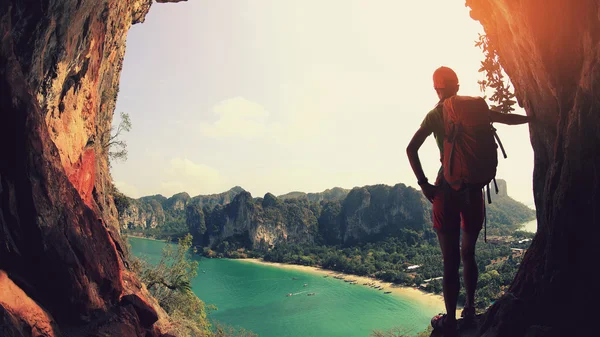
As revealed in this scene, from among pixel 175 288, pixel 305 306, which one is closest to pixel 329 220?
pixel 305 306

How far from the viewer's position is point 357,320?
4534 centimetres

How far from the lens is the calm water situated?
4225 cm

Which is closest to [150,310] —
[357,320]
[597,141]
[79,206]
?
[79,206]

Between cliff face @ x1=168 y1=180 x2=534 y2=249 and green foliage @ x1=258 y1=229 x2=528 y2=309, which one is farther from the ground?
cliff face @ x1=168 y1=180 x2=534 y2=249

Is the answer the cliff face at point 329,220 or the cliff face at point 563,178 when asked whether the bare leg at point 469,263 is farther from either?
the cliff face at point 329,220

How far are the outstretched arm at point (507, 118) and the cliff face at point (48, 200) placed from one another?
595 centimetres

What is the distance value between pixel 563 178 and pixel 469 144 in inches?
31.5

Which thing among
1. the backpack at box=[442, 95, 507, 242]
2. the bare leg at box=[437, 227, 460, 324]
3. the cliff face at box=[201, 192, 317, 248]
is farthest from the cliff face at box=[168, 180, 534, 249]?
the backpack at box=[442, 95, 507, 242]

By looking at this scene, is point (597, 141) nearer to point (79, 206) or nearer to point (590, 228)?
point (590, 228)

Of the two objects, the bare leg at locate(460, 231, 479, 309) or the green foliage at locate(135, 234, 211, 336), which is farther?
the green foliage at locate(135, 234, 211, 336)

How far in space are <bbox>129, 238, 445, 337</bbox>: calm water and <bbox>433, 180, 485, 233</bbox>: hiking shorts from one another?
40799 mm

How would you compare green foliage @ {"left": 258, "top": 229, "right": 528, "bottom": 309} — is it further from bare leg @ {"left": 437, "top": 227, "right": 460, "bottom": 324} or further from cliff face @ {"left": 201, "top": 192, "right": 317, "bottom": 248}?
bare leg @ {"left": 437, "top": 227, "right": 460, "bottom": 324}

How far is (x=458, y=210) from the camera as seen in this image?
313 cm

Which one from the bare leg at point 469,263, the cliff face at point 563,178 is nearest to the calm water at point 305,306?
the bare leg at point 469,263
